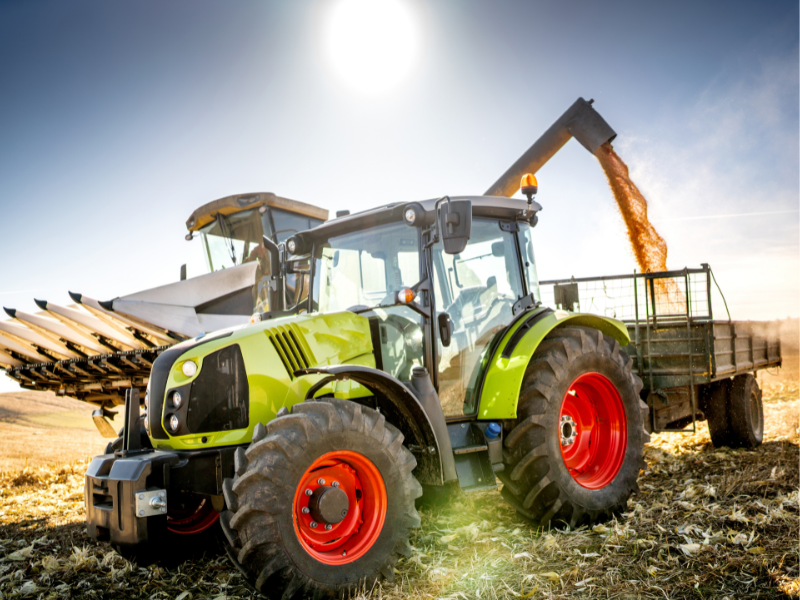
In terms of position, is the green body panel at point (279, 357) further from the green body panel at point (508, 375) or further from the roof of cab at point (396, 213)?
the green body panel at point (508, 375)

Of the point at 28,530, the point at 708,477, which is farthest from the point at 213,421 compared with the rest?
the point at 708,477

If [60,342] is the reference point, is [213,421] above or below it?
below

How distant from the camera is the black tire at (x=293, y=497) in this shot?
9.68ft

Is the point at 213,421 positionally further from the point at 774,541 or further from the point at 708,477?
the point at 708,477

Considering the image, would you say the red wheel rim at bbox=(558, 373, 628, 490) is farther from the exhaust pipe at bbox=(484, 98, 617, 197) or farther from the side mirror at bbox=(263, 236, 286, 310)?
the exhaust pipe at bbox=(484, 98, 617, 197)

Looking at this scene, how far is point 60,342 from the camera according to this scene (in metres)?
8.23

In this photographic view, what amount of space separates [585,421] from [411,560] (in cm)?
198

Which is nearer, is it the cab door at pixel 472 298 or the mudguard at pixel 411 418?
the mudguard at pixel 411 418

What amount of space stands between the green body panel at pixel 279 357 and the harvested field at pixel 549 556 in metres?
0.96

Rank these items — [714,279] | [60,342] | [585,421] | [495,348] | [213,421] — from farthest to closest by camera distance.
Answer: [60,342] → [714,279] → [585,421] → [495,348] → [213,421]

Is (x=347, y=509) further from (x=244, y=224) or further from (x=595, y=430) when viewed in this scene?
(x=244, y=224)

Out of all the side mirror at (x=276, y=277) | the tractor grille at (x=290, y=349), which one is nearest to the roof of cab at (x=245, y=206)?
the side mirror at (x=276, y=277)

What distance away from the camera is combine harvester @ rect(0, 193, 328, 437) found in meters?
7.36

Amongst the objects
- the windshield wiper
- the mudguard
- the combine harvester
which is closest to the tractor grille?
the mudguard
